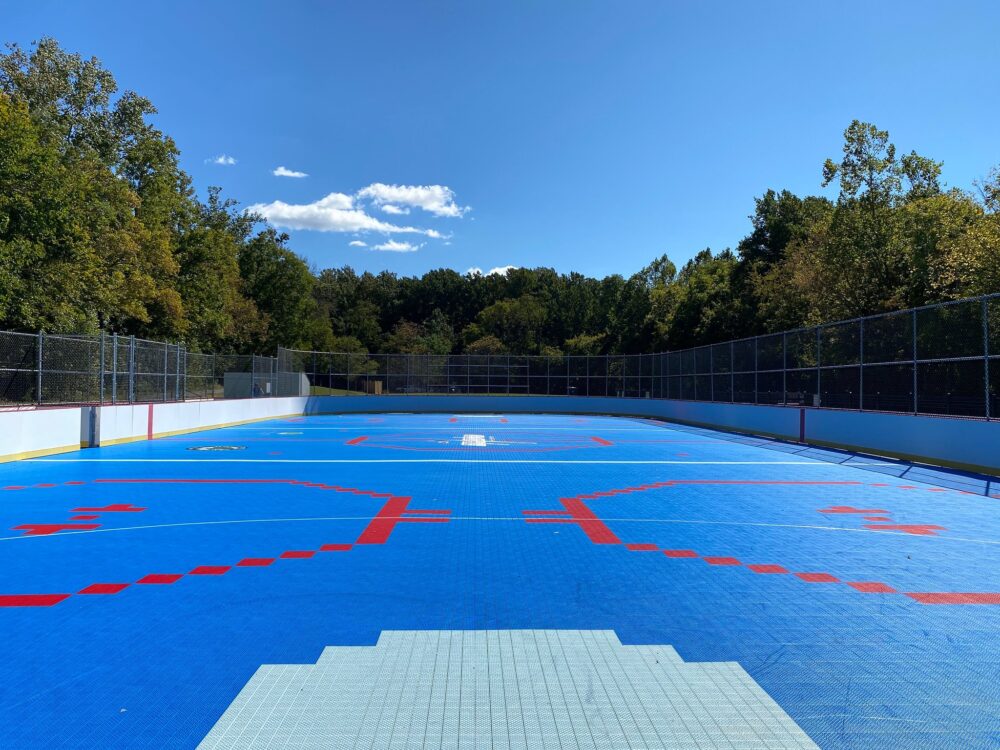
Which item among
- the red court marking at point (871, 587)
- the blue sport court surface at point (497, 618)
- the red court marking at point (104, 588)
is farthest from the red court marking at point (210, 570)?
the red court marking at point (871, 587)

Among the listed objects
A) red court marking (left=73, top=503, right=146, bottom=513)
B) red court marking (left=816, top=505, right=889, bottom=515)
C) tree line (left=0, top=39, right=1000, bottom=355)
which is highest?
tree line (left=0, top=39, right=1000, bottom=355)

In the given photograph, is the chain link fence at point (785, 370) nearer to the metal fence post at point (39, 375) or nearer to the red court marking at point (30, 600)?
the red court marking at point (30, 600)

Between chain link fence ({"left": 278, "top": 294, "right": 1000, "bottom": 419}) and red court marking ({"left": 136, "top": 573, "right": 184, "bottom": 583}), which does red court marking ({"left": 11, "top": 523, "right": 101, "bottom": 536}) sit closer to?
red court marking ({"left": 136, "top": 573, "right": 184, "bottom": 583})

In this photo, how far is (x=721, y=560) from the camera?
21.7ft

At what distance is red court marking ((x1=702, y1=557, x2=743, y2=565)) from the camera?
21.3 feet

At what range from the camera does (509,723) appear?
334 centimetres

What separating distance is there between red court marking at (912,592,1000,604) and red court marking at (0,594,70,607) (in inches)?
255

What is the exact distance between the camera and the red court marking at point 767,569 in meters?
6.22

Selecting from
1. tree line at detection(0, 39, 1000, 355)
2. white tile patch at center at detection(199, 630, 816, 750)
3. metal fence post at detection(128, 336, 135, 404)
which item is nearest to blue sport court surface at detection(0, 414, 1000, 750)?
white tile patch at center at detection(199, 630, 816, 750)

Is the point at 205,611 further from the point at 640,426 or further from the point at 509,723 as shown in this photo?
the point at 640,426

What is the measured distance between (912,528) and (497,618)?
583 centimetres

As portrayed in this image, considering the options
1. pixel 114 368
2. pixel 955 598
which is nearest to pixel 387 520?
pixel 955 598

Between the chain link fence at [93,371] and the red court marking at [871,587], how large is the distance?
15.8m

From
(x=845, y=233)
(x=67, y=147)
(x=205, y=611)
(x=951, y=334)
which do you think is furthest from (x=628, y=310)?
(x=205, y=611)
